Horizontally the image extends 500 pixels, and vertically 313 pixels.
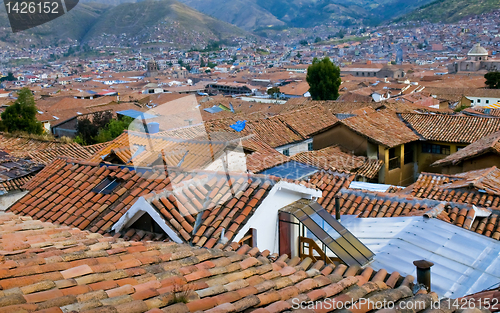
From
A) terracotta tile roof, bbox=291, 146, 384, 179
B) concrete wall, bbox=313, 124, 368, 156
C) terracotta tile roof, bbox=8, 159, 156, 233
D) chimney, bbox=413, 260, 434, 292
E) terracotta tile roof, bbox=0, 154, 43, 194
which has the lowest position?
terracotta tile roof, bbox=291, 146, 384, 179

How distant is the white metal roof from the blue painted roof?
2.38 meters

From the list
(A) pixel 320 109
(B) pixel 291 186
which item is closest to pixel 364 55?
(A) pixel 320 109

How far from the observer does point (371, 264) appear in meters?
4.66

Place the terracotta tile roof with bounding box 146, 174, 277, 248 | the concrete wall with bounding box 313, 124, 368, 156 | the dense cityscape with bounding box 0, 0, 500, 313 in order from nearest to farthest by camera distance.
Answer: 1. the dense cityscape with bounding box 0, 0, 500, 313
2. the terracotta tile roof with bounding box 146, 174, 277, 248
3. the concrete wall with bounding box 313, 124, 368, 156

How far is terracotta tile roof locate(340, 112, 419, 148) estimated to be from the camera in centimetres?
1404

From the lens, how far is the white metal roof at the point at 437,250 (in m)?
4.47

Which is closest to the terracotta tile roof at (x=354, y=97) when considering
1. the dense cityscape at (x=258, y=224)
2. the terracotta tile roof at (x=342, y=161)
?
the dense cityscape at (x=258, y=224)

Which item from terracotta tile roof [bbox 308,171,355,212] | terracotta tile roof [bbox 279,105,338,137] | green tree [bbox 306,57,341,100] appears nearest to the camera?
terracotta tile roof [bbox 308,171,355,212]

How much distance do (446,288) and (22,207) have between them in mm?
4674

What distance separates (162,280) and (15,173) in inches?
277

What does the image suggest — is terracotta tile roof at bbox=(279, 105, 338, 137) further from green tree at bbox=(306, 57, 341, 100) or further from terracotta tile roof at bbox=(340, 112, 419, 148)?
green tree at bbox=(306, 57, 341, 100)

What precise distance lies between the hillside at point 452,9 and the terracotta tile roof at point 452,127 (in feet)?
423

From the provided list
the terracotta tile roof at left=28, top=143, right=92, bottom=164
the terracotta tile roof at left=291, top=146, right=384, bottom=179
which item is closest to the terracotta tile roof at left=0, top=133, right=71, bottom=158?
the terracotta tile roof at left=28, top=143, right=92, bottom=164

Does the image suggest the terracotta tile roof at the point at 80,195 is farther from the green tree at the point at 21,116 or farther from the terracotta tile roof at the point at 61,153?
the green tree at the point at 21,116
